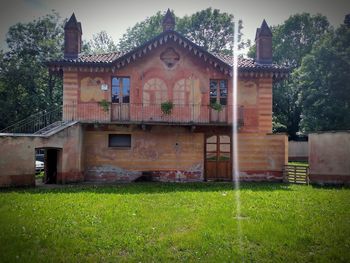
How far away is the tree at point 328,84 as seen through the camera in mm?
34812

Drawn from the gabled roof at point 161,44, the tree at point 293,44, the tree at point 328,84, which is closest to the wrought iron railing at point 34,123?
the gabled roof at point 161,44

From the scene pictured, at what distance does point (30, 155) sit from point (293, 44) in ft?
137

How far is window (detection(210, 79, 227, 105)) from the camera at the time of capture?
21.2 meters

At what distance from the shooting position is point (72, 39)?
2153 centimetres

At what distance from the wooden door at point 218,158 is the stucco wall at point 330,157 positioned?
5012 millimetres

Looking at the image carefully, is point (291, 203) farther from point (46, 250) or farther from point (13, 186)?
point (13, 186)

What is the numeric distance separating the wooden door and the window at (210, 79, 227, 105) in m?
2.32

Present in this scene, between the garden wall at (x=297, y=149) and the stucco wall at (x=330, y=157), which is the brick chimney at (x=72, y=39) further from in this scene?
the garden wall at (x=297, y=149)

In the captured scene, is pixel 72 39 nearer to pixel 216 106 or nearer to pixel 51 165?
pixel 51 165

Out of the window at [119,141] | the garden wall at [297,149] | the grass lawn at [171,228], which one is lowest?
the grass lawn at [171,228]

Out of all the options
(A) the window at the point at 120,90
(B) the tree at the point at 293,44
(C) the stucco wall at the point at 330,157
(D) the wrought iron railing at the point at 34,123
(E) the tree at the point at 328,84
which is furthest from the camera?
(B) the tree at the point at 293,44

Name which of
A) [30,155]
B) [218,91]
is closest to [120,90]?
[218,91]

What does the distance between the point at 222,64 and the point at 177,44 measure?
10.5 feet

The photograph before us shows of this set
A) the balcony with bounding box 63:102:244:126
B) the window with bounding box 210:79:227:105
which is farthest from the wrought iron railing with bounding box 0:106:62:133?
the window with bounding box 210:79:227:105
